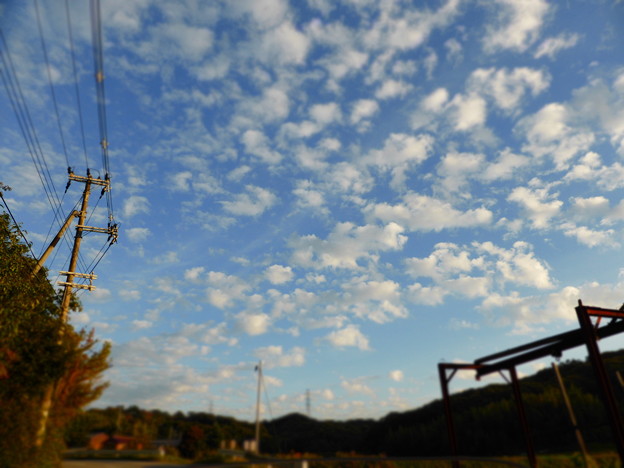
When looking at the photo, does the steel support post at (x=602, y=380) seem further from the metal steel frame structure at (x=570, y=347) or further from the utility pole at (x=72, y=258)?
the utility pole at (x=72, y=258)

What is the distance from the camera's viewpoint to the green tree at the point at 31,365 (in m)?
14.0

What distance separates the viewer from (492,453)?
4434 centimetres

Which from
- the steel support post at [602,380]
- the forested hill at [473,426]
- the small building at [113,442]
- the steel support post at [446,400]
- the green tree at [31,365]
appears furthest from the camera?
the small building at [113,442]

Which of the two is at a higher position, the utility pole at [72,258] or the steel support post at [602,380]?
the utility pole at [72,258]

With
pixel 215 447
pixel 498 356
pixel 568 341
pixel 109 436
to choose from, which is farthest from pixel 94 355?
pixel 109 436

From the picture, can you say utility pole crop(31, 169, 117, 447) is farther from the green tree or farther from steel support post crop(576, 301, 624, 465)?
steel support post crop(576, 301, 624, 465)

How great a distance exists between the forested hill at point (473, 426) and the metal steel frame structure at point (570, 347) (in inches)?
655

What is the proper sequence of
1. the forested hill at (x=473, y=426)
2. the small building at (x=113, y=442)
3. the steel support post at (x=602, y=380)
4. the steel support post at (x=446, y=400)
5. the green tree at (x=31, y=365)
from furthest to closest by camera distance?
the small building at (x=113, y=442) < the forested hill at (x=473, y=426) < the steel support post at (x=446, y=400) < the green tree at (x=31, y=365) < the steel support post at (x=602, y=380)

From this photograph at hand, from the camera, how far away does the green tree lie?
13992mm

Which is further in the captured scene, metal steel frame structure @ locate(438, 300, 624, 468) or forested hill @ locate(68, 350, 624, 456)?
forested hill @ locate(68, 350, 624, 456)

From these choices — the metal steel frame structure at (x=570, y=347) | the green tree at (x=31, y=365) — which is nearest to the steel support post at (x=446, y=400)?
the metal steel frame structure at (x=570, y=347)

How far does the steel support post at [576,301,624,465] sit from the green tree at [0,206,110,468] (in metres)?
18.1

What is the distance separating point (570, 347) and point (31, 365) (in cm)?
2060

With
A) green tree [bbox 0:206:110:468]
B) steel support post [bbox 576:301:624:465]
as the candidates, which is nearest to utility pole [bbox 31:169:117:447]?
green tree [bbox 0:206:110:468]
